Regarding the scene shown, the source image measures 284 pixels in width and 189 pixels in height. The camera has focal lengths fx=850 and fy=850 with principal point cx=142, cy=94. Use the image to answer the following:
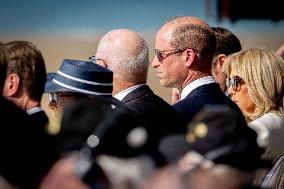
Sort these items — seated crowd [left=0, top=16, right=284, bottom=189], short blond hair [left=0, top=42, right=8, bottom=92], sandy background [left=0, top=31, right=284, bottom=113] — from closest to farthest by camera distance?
seated crowd [left=0, top=16, right=284, bottom=189], short blond hair [left=0, top=42, right=8, bottom=92], sandy background [left=0, top=31, right=284, bottom=113]

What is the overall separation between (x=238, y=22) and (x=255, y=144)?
287 inches

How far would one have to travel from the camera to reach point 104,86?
3.11 meters

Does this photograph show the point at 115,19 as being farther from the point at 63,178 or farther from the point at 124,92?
the point at 63,178

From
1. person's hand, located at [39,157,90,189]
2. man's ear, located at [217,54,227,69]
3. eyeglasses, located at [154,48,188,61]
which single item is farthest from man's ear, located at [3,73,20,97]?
man's ear, located at [217,54,227,69]

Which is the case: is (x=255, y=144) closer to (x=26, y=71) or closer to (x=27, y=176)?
(x=27, y=176)

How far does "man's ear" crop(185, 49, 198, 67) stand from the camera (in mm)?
3682

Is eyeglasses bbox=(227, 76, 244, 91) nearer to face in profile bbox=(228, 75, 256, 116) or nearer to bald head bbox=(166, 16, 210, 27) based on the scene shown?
face in profile bbox=(228, 75, 256, 116)

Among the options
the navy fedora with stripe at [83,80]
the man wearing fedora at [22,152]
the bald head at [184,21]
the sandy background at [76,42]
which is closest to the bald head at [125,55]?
the bald head at [184,21]

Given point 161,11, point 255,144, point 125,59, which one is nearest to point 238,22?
point 161,11

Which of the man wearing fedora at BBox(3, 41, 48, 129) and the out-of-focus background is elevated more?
the man wearing fedora at BBox(3, 41, 48, 129)

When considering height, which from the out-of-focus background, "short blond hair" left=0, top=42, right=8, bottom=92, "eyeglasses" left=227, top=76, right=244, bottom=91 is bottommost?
the out-of-focus background

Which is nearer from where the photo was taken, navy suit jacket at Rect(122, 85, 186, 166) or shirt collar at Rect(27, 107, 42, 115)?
shirt collar at Rect(27, 107, 42, 115)

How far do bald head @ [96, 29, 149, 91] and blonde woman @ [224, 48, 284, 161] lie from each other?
0.41 m

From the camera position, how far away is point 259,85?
344 cm
